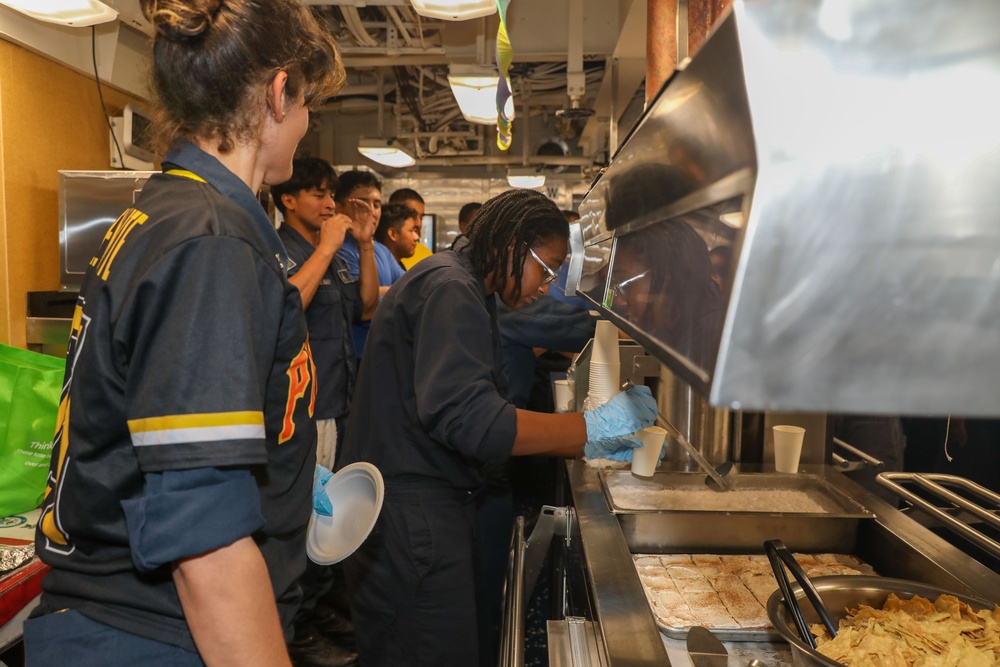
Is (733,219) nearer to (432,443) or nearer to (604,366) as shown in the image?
(432,443)

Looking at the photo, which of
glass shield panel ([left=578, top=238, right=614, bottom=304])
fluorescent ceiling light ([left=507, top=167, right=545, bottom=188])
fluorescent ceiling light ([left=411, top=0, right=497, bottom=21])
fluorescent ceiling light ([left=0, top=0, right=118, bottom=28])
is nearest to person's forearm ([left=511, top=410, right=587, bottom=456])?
glass shield panel ([left=578, top=238, right=614, bottom=304])

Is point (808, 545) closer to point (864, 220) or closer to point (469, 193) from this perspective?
point (864, 220)

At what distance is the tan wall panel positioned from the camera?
3432 mm

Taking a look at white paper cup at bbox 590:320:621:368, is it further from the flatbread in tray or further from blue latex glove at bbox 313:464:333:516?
blue latex glove at bbox 313:464:333:516

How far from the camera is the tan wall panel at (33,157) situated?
11.3 feet

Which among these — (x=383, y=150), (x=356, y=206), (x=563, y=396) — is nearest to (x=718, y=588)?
(x=563, y=396)

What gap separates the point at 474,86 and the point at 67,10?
193 cm

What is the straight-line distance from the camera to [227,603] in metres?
0.85

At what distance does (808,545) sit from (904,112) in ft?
4.51

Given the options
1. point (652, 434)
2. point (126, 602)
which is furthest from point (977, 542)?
point (126, 602)

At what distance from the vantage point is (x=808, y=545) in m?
1.69

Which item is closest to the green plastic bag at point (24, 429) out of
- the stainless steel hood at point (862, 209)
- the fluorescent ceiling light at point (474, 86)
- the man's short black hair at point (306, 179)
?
the man's short black hair at point (306, 179)

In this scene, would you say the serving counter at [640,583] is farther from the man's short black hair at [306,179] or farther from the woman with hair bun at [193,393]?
the man's short black hair at [306,179]

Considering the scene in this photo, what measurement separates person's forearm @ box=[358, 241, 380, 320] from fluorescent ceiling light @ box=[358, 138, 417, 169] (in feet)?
8.97
